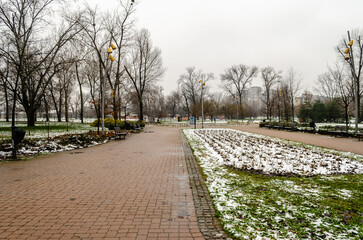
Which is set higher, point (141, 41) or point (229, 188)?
point (141, 41)

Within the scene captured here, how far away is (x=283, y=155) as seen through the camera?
879 centimetres

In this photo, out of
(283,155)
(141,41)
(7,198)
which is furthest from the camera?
(141,41)

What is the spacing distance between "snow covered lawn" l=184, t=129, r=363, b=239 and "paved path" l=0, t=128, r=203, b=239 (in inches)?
27.8

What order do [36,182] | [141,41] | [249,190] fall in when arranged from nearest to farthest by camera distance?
[249,190] < [36,182] < [141,41]

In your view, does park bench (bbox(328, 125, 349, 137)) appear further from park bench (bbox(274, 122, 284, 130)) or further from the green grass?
the green grass

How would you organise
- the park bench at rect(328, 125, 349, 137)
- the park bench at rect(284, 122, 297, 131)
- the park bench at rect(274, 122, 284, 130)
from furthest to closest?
the park bench at rect(274, 122, 284, 130) < the park bench at rect(284, 122, 297, 131) < the park bench at rect(328, 125, 349, 137)

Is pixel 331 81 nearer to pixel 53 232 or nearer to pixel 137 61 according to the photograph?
pixel 137 61

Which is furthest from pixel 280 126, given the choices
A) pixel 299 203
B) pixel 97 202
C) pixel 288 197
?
pixel 97 202

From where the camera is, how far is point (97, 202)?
423 cm

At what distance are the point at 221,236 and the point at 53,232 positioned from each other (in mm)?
2405

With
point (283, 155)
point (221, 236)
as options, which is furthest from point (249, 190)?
point (283, 155)

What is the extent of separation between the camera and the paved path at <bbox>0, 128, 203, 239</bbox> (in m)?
3.16

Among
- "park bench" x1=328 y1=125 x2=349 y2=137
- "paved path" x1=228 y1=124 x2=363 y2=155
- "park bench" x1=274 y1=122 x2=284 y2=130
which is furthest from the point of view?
"park bench" x1=274 y1=122 x2=284 y2=130

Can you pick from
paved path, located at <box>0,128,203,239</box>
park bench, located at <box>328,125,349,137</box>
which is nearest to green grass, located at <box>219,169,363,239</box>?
paved path, located at <box>0,128,203,239</box>
